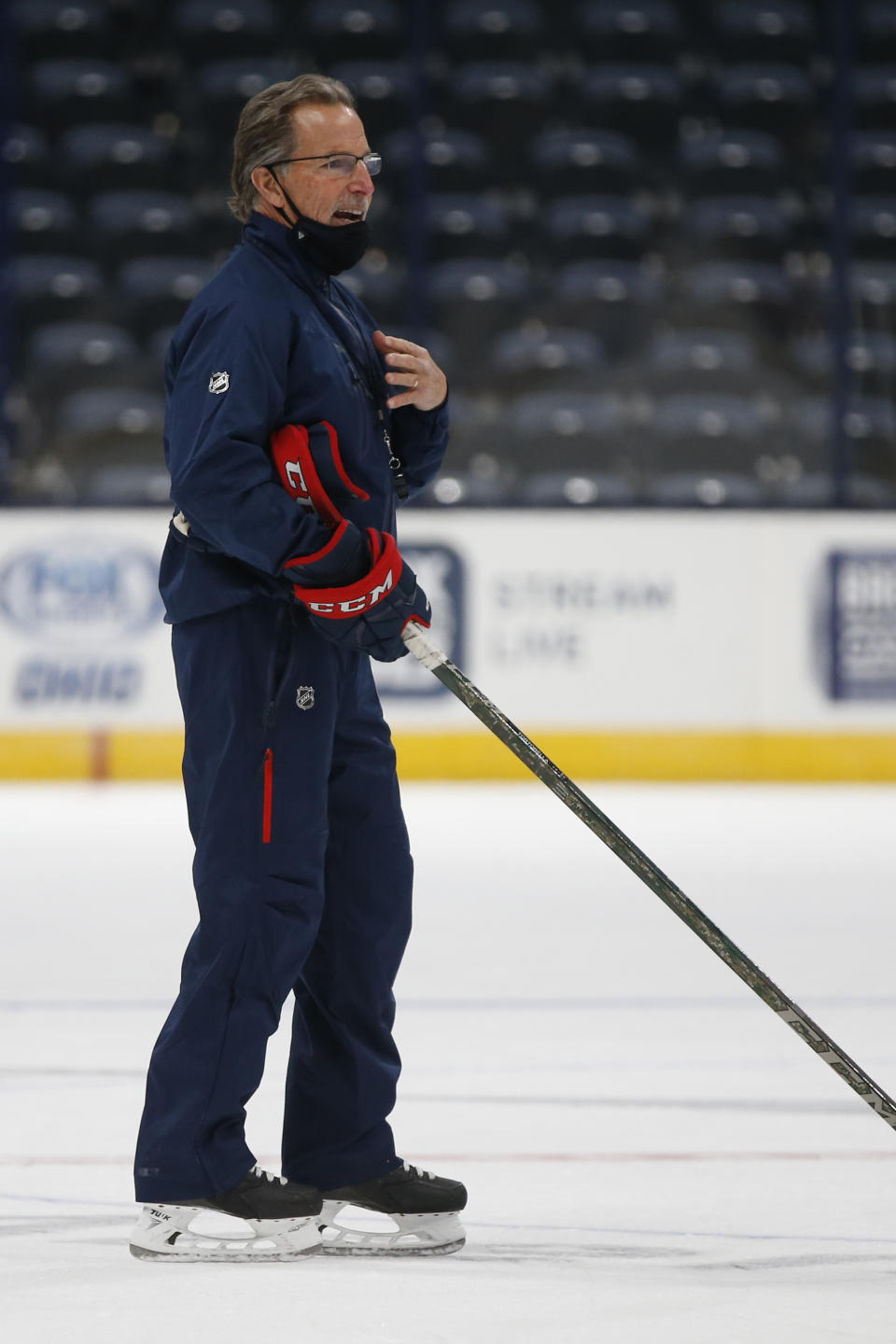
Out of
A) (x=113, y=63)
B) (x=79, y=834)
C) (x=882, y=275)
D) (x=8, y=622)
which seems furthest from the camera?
(x=113, y=63)

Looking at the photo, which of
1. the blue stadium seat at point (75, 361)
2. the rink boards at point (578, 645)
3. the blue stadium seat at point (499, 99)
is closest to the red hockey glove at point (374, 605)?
the rink boards at point (578, 645)

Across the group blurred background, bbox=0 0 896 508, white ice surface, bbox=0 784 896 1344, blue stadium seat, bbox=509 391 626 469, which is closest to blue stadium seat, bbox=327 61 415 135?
blurred background, bbox=0 0 896 508

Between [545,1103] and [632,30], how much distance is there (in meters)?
7.71

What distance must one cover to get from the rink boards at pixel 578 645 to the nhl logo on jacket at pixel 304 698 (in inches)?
196

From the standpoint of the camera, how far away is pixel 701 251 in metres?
9.34

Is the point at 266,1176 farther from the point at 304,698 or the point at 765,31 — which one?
the point at 765,31

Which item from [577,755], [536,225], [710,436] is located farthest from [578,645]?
[536,225]

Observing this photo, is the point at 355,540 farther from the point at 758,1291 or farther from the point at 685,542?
the point at 685,542

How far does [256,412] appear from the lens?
7.10 feet

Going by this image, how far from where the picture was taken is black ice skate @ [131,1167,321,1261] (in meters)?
2.24

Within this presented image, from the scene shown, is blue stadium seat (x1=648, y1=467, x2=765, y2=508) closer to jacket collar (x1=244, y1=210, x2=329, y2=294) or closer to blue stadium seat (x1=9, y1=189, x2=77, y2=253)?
blue stadium seat (x1=9, y1=189, x2=77, y2=253)

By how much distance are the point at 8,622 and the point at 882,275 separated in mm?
4246

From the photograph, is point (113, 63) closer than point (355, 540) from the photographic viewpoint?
No

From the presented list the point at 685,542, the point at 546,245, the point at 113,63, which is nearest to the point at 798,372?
the point at 546,245
